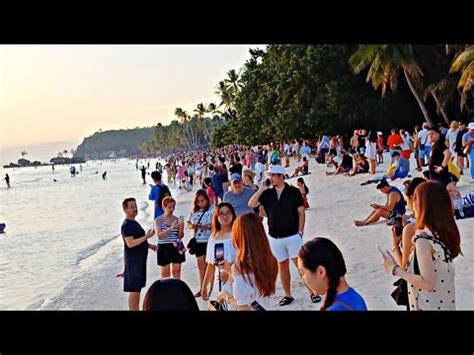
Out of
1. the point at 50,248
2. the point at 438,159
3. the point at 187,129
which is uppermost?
the point at 187,129

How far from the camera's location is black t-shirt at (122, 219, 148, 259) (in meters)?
4.51

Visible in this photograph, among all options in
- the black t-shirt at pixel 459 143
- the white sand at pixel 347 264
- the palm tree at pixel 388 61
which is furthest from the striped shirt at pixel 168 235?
the palm tree at pixel 388 61

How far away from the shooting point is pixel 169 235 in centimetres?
529

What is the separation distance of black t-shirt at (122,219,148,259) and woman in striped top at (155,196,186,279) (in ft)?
2.10

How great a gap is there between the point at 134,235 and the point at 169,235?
79 cm

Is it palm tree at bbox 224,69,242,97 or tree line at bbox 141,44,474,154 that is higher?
palm tree at bbox 224,69,242,97

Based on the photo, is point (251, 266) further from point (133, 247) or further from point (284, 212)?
point (284, 212)

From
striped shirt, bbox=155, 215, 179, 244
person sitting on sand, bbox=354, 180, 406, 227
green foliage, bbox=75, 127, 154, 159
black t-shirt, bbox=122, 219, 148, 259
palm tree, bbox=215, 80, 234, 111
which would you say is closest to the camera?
black t-shirt, bbox=122, 219, 148, 259

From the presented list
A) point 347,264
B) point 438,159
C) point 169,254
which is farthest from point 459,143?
point 169,254

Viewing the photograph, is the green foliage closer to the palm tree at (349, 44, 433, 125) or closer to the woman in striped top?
the palm tree at (349, 44, 433, 125)

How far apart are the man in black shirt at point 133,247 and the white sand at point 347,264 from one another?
0.89 meters

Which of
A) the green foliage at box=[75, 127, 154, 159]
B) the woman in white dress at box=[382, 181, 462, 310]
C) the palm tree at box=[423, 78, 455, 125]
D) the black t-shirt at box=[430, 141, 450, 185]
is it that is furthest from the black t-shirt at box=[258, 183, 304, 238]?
the green foliage at box=[75, 127, 154, 159]

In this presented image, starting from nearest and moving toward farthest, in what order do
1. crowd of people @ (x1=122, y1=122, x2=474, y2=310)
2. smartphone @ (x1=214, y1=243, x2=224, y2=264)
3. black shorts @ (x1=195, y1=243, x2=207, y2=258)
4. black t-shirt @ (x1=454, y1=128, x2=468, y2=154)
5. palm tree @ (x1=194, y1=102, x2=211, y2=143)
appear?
1. crowd of people @ (x1=122, y1=122, x2=474, y2=310)
2. smartphone @ (x1=214, y1=243, x2=224, y2=264)
3. black shorts @ (x1=195, y1=243, x2=207, y2=258)
4. black t-shirt @ (x1=454, y1=128, x2=468, y2=154)
5. palm tree @ (x1=194, y1=102, x2=211, y2=143)
